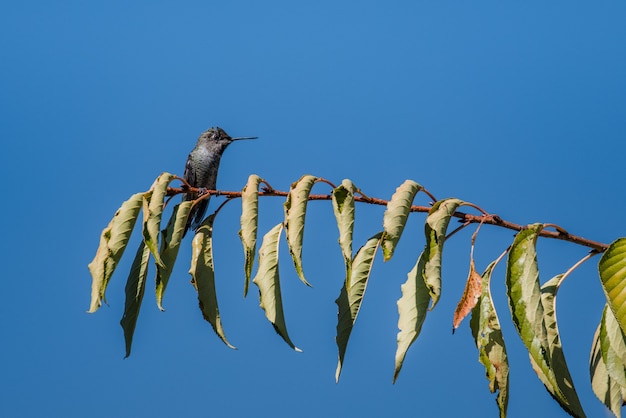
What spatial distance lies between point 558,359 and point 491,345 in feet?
0.83

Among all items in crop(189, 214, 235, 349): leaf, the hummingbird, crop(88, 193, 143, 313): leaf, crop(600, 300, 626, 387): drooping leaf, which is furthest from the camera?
the hummingbird

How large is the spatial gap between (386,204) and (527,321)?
2.34 feet

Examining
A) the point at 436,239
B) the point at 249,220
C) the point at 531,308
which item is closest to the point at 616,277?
the point at 531,308

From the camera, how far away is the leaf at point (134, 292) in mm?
2469

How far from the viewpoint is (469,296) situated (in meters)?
2.38

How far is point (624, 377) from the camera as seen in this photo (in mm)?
2189

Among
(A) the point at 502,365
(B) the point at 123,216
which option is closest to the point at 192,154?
(B) the point at 123,216

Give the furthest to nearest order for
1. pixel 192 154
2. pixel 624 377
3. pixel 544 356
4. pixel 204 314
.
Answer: pixel 192 154
pixel 204 314
pixel 624 377
pixel 544 356

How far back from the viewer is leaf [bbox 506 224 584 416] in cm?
204

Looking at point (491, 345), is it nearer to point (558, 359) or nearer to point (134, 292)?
point (558, 359)

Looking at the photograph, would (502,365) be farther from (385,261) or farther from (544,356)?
(385,261)

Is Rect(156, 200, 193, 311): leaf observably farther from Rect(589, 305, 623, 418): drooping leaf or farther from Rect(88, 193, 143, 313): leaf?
Rect(589, 305, 623, 418): drooping leaf

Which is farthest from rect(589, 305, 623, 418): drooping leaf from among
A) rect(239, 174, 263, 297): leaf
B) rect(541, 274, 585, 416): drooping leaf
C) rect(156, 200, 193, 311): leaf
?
rect(156, 200, 193, 311): leaf

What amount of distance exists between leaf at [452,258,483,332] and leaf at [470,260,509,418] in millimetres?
19
